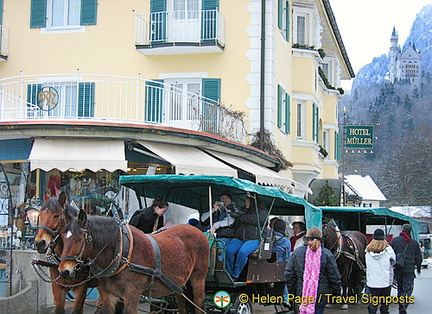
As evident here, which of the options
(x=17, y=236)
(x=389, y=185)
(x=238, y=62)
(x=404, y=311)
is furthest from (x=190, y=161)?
(x=389, y=185)

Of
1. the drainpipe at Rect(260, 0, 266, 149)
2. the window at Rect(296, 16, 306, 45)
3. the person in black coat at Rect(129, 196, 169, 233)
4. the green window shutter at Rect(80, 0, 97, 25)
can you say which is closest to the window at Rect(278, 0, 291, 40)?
the window at Rect(296, 16, 306, 45)

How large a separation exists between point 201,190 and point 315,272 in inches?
116

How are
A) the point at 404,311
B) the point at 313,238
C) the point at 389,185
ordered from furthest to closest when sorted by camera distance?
the point at 389,185 → the point at 404,311 → the point at 313,238

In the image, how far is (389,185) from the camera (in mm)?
89500

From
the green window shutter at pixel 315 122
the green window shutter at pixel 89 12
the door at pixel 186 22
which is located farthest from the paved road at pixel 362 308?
the green window shutter at pixel 89 12

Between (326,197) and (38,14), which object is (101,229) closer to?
(38,14)

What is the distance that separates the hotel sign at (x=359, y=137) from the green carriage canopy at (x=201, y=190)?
23352mm

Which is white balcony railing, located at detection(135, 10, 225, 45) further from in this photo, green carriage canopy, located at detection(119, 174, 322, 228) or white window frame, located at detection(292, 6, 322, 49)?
green carriage canopy, located at detection(119, 174, 322, 228)

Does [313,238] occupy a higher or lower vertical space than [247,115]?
lower

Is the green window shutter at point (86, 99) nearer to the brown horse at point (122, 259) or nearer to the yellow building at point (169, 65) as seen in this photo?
the yellow building at point (169, 65)

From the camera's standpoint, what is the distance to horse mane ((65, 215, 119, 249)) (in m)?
7.52

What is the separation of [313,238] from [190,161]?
6121 mm

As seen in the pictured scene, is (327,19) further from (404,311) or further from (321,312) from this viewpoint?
(321,312)

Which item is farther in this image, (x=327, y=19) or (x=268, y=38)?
(x=327, y=19)
